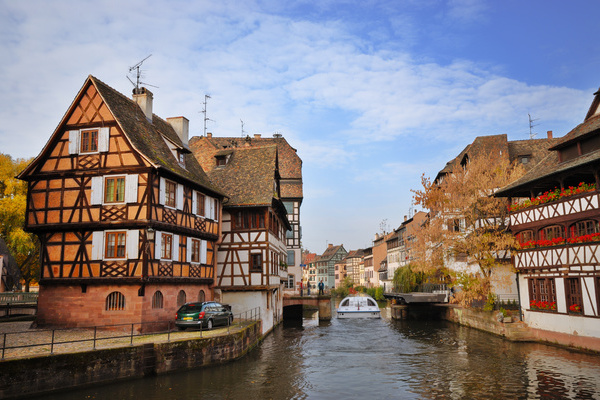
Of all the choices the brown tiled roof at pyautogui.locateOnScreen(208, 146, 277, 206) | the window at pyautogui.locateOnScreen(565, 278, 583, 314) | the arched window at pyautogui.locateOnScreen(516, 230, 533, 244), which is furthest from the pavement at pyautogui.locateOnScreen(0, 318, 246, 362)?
the arched window at pyautogui.locateOnScreen(516, 230, 533, 244)

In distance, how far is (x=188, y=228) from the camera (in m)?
26.1

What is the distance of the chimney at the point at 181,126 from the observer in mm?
32906

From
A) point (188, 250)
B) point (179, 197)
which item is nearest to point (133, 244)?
point (179, 197)

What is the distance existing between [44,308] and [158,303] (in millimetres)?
5419

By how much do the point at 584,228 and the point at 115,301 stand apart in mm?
22420

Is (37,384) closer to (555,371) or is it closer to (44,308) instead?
(44,308)

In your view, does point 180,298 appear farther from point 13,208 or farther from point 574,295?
point 13,208

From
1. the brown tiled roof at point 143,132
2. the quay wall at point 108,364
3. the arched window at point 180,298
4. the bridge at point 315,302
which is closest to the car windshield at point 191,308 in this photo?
the quay wall at point 108,364

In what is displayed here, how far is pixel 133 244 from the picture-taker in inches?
885

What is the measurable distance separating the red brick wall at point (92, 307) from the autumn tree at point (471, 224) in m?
20.6

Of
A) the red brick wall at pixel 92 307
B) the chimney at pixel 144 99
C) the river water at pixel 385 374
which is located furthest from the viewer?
the chimney at pixel 144 99

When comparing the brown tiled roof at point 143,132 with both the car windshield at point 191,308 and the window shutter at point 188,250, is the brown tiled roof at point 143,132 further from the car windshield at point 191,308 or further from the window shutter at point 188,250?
the car windshield at point 191,308

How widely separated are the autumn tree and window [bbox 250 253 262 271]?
12.9 metres

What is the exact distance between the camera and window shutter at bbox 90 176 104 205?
23.3 metres
